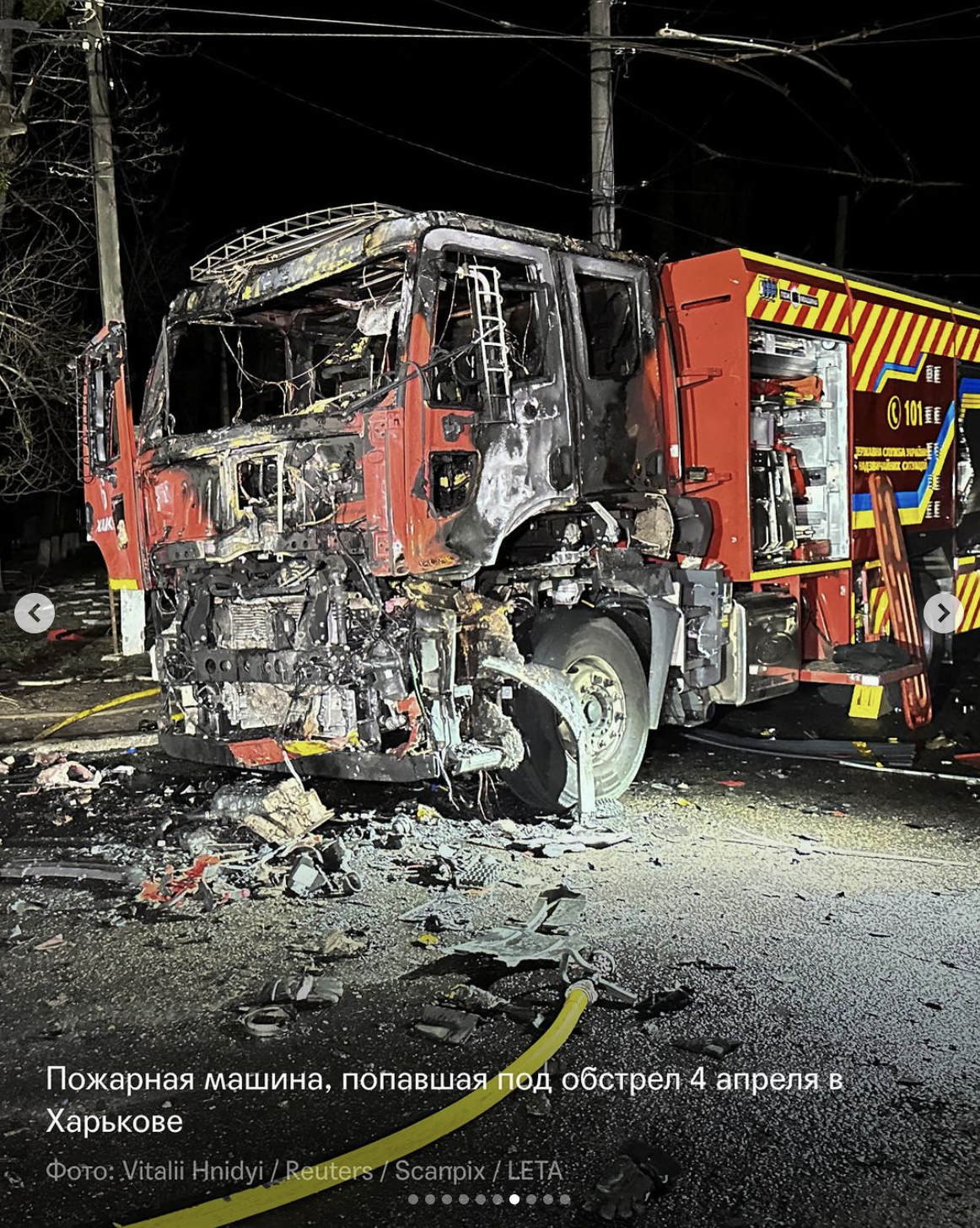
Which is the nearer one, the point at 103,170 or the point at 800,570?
the point at 800,570

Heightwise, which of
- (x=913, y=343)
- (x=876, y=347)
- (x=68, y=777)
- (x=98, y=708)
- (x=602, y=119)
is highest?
(x=602, y=119)

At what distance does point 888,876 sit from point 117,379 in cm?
499

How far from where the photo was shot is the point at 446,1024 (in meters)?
3.82

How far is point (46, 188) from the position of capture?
1364 cm

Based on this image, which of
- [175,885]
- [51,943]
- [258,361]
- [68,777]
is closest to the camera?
[51,943]

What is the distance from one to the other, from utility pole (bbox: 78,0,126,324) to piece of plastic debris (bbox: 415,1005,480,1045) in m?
9.79

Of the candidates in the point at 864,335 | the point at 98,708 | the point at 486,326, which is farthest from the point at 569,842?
the point at 98,708

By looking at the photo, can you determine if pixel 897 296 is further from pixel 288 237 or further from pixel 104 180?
pixel 104 180

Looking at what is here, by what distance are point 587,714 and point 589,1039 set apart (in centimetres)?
292

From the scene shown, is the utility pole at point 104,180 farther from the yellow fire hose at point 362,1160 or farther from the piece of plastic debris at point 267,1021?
the yellow fire hose at point 362,1160

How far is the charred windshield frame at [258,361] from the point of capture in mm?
6582

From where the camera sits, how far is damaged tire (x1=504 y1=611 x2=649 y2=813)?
623 cm

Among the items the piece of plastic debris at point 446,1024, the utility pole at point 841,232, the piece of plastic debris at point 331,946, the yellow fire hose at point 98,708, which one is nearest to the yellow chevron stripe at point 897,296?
the piece of plastic debris at point 331,946

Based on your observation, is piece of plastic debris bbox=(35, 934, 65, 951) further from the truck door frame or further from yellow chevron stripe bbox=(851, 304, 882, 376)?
yellow chevron stripe bbox=(851, 304, 882, 376)
